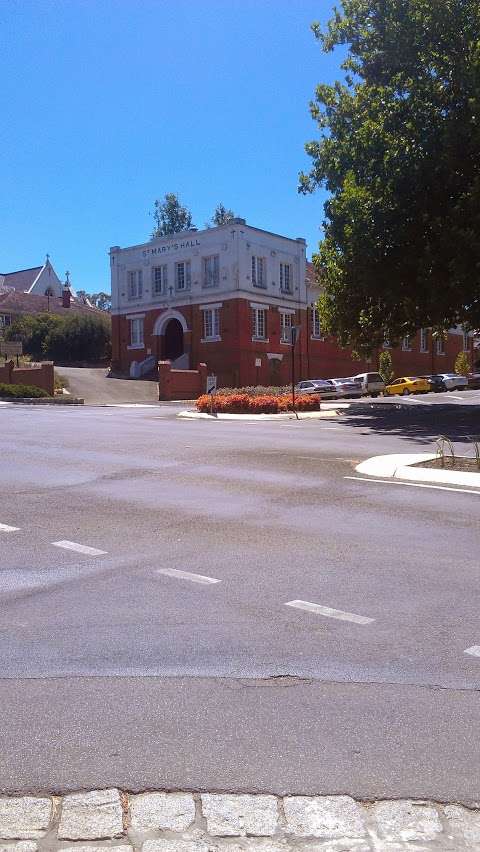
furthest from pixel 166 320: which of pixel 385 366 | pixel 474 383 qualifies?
pixel 474 383

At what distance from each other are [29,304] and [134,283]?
23.8 metres

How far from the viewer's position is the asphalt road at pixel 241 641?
141 inches

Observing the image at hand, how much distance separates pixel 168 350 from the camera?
57.2 meters

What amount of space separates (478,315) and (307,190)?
9015 mm

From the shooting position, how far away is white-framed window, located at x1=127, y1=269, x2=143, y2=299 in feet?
186

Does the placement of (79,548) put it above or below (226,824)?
above

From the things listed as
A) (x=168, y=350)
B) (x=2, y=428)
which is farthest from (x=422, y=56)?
(x=168, y=350)

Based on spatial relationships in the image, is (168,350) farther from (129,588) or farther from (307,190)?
(129,588)

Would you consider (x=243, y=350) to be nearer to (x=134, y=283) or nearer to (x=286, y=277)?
(x=286, y=277)

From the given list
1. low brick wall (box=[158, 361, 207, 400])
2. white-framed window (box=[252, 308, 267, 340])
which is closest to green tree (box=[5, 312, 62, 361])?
white-framed window (box=[252, 308, 267, 340])

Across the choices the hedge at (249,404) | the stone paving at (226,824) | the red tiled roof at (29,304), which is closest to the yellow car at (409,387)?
the hedge at (249,404)

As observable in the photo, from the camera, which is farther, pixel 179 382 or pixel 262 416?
pixel 179 382

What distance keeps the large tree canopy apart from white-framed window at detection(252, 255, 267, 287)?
73.6 ft

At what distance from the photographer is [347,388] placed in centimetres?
4850
